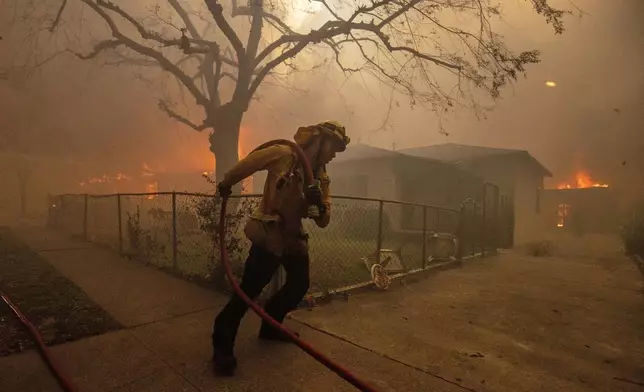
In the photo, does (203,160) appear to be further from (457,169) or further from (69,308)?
(69,308)

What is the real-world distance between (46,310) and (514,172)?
24624 mm

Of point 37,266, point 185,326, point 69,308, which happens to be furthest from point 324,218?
point 37,266

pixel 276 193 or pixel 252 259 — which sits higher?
pixel 276 193

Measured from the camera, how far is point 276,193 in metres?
2.72

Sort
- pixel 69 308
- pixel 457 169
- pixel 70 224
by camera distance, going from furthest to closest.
Result: 1. pixel 457 169
2. pixel 70 224
3. pixel 69 308

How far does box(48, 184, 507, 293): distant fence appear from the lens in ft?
17.0

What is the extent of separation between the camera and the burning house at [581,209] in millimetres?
22750

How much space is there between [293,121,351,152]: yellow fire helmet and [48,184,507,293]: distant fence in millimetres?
1622

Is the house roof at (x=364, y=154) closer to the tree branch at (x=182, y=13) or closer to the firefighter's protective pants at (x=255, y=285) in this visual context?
the tree branch at (x=182, y=13)

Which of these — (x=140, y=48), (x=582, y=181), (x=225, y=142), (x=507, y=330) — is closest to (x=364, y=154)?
(x=225, y=142)

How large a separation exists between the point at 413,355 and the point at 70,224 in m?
12.9

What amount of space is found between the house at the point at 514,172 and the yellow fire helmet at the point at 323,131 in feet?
60.4

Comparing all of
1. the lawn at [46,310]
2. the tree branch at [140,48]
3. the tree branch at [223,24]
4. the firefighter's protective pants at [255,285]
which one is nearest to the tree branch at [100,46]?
the tree branch at [140,48]

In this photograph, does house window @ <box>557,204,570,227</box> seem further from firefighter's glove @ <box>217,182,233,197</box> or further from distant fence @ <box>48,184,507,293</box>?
firefighter's glove @ <box>217,182,233,197</box>
